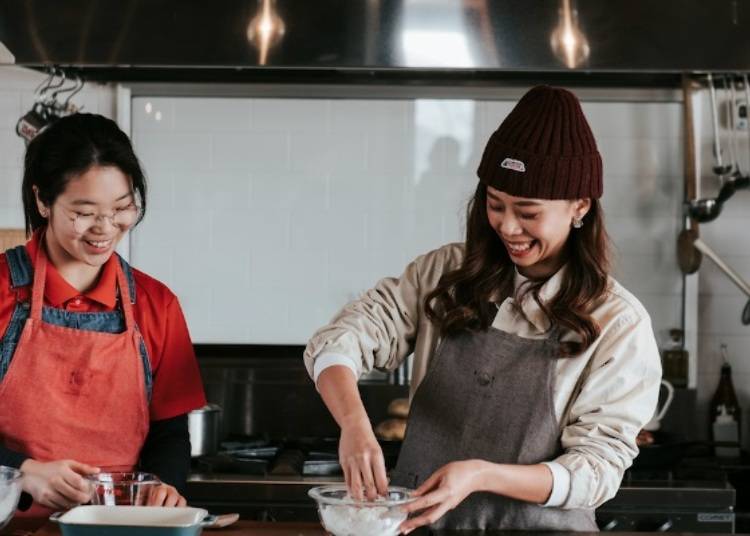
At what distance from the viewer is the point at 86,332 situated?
2.62 meters

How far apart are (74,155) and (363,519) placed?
3.49 feet

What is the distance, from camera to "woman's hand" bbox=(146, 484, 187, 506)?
2195 mm

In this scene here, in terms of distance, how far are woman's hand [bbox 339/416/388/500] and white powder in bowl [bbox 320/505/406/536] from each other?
0.09 metres

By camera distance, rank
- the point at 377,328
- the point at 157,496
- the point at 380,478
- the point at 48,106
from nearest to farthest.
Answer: the point at 380,478 < the point at 157,496 < the point at 377,328 < the point at 48,106

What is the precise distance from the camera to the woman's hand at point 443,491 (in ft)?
6.75

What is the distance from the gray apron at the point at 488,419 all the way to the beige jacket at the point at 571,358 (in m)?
0.03

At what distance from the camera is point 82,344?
103 inches

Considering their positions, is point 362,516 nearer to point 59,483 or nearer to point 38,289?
point 59,483

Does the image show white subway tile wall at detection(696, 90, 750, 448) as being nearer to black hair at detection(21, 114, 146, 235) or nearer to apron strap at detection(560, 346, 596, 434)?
apron strap at detection(560, 346, 596, 434)

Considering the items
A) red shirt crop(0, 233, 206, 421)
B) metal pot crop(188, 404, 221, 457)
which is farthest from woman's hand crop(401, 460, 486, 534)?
metal pot crop(188, 404, 221, 457)

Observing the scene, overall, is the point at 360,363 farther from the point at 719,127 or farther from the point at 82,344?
the point at 719,127

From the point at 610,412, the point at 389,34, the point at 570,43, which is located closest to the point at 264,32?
the point at 389,34

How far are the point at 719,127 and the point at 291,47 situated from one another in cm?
179

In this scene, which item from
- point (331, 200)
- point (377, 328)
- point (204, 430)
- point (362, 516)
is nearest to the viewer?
point (362, 516)
